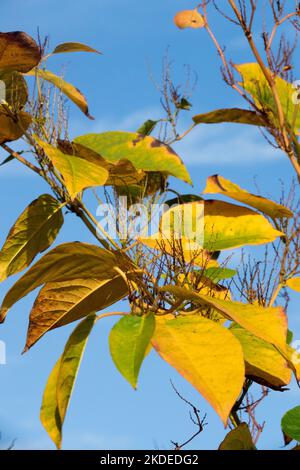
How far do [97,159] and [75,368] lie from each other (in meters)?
0.33

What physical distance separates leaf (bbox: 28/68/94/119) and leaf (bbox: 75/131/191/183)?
133mm

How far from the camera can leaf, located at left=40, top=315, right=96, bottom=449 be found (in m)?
0.90

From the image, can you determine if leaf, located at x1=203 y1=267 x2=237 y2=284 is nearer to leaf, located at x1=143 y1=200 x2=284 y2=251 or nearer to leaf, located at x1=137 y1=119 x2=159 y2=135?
leaf, located at x1=143 y1=200 x2=284 y2=251

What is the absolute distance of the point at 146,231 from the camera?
1047mm

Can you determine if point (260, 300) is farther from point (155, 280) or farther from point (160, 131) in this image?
point (160, 131)

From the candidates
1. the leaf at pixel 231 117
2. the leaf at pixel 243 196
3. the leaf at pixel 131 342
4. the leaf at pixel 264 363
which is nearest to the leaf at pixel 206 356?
the leaf at pixel 131 342

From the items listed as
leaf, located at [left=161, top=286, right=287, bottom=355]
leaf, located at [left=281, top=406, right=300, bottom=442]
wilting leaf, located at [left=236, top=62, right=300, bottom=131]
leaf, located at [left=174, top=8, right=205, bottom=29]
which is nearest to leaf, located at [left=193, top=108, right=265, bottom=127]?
wilting leaf, located at [left=236, top=62, right=300, bottom=131]

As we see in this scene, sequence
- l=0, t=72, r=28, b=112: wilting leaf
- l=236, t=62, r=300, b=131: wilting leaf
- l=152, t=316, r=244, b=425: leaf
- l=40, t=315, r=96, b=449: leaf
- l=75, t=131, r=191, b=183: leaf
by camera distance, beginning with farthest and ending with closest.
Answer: l=236, t=62, r=300, b=131: wilting leaf < l=0, t=72, r=28, b=112: wilting leaf < l=75, t=131, r=191, b=183: leaf < l=40, t=315, r=96, b=449: leaf < l=152, t=316, r=244, b=425: leaf

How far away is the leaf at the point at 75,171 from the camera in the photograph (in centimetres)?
94

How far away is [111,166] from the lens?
105 cm

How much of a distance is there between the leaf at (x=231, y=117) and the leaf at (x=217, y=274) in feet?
0.82

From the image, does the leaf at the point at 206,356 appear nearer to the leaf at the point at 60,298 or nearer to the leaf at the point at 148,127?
the leaf at the point at 60,298
